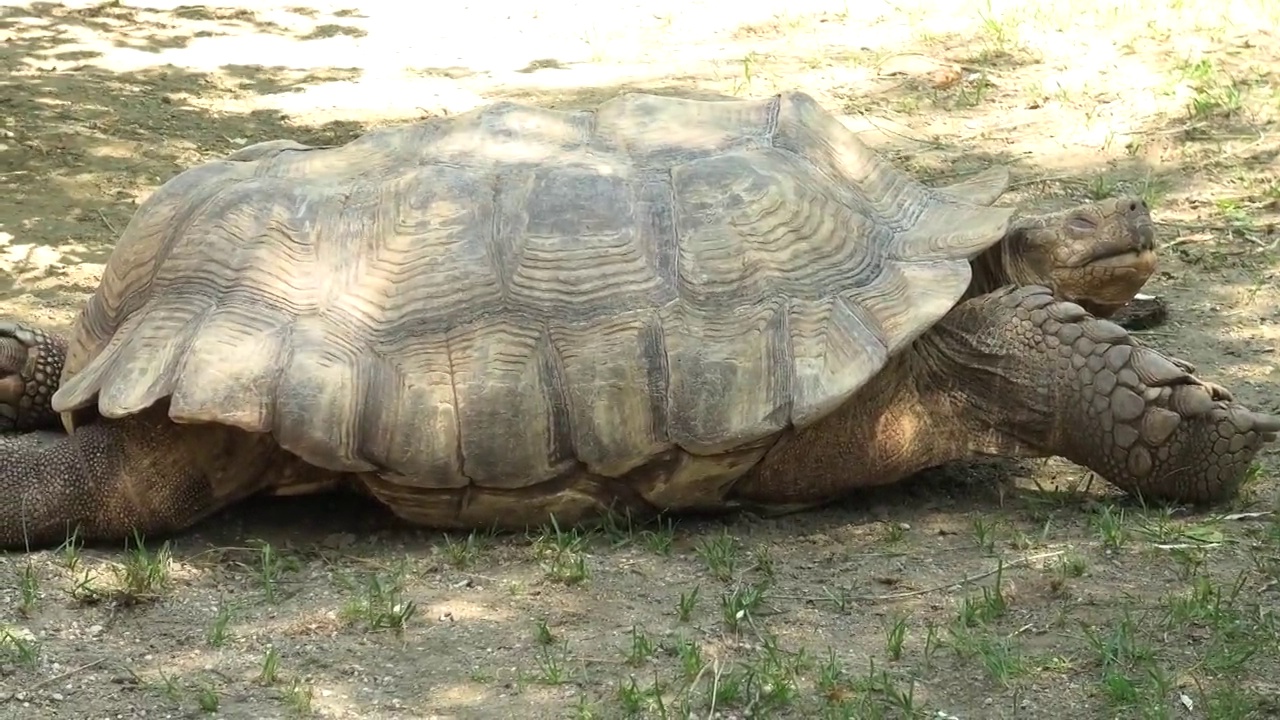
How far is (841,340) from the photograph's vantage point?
4281 millimetres

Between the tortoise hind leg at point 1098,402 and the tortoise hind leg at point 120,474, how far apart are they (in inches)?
85.3

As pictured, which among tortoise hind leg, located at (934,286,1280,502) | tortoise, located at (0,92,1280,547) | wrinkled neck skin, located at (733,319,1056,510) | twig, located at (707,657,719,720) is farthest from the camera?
wrinkled neck skin, located at (733,319,1056,510)

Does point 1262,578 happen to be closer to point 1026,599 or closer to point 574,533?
point 1026,599

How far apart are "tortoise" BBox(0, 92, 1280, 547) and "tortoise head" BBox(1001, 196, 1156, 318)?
25 cm

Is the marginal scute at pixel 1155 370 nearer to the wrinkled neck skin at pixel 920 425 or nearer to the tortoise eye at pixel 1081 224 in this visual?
the wrinkled neck skin at pixel 920 425

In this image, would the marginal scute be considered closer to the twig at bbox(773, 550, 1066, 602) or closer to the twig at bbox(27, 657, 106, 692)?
the twig at bbox(773, 550, 1066, 602)

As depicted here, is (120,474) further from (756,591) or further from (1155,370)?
(1155,370)

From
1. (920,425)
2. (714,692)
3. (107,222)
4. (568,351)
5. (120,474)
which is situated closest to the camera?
(714,692)

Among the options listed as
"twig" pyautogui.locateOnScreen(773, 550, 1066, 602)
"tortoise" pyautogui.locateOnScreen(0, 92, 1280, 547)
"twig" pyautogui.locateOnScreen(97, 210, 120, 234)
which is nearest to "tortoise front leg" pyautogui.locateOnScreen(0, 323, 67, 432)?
"tortoise" pyautogui.locateOnScreen(0, 92, 1280, 547)

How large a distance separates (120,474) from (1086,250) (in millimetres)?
3152

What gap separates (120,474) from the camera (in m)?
4.34

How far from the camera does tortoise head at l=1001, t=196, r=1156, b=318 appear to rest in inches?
193

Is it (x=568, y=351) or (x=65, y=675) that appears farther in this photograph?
(x=568, y=351)

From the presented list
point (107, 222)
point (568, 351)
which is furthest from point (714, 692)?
point (107, 222)
